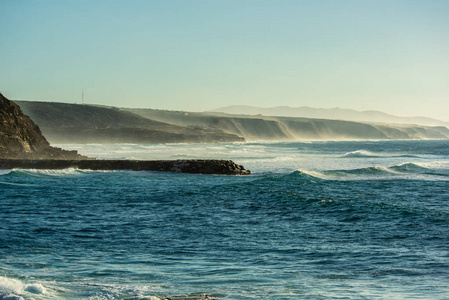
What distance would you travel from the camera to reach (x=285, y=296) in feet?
24.5

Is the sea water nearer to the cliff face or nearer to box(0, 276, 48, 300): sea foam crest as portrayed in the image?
box(0, 276, 48, 300): sea foam crest

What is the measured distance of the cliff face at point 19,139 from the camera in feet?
131

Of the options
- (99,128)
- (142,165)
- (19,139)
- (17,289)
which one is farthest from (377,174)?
(99,128)

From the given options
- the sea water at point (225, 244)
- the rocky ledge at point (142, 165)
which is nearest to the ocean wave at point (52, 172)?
the rocky ledge at point (142, 165)

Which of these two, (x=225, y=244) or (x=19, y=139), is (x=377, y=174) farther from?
(x=19, y=139)

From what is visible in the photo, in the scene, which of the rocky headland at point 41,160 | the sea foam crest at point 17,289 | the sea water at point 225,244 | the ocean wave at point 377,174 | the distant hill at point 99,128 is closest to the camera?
the sea foam crest at point 17,289

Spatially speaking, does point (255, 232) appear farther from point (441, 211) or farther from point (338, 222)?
point (441, 211)

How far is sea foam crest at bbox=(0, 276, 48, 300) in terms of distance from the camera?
7.09 meters

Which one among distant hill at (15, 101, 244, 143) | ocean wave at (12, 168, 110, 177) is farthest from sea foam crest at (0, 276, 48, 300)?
distant hill at (15, 101, 244, 143)

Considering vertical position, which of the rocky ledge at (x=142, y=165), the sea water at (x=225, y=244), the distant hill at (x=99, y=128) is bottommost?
the sea water at (x=225, y=244)

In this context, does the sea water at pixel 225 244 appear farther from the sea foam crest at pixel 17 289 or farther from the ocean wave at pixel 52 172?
the ocean wave at pixel 52 172

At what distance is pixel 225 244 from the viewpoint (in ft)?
37.4

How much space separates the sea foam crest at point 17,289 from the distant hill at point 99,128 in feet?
351

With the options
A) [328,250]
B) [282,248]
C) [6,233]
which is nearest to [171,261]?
[282,248]
